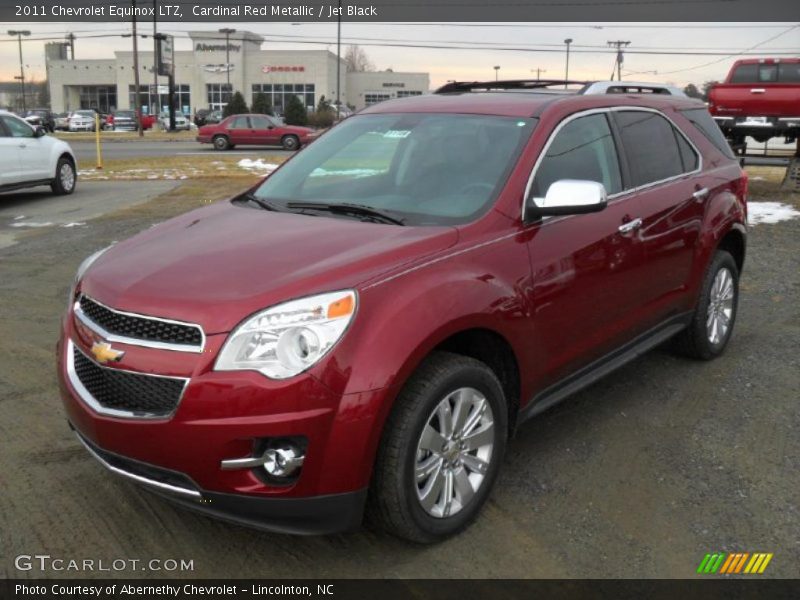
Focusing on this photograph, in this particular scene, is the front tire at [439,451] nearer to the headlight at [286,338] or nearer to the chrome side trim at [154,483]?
the headlight at [286,338]

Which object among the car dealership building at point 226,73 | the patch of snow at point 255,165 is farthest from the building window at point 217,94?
the patch of snow at point 255,165

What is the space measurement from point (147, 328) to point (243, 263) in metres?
0.46

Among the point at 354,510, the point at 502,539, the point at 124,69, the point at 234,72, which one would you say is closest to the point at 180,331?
the point at 354,510

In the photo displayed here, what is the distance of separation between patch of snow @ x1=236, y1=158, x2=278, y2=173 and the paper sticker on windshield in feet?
52.6

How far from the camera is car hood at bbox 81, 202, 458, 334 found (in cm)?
276

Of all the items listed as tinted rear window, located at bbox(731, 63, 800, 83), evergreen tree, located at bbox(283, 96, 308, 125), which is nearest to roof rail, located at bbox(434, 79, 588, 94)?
tinted rear window, located at bbox(731, 63, 800, 83)

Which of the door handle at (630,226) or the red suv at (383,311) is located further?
the door handle at (630,226)

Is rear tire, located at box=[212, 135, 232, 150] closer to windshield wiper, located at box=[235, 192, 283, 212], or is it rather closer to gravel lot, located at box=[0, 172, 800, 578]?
gravel lot, located at box=[0, 172, 800, 578]

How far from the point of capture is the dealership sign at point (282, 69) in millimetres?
88125

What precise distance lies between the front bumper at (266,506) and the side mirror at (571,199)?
4.98 feet

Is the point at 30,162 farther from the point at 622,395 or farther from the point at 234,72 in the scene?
the point at 234,72

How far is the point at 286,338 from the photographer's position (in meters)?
2.68
